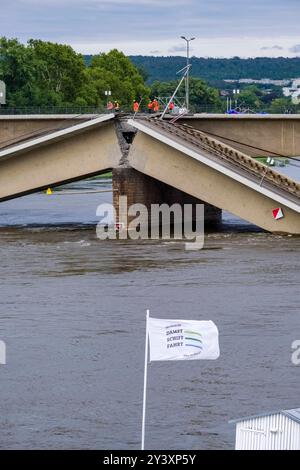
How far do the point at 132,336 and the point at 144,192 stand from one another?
28126mm

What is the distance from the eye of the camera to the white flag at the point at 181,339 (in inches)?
1062

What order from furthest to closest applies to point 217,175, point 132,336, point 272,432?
1. point 217,175
2. point 132,336
3. point 272,432

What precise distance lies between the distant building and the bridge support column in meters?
39.7

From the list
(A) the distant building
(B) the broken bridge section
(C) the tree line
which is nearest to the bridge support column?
(B) the broken bridge section

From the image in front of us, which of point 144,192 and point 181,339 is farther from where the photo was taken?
point 144,192

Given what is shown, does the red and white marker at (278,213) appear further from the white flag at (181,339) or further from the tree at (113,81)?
the tree at (113,81)

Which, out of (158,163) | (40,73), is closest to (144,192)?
(158,163)

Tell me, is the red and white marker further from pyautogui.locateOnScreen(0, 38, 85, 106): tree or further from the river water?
pyautogui.locateOnScreen(0, 38, 85, 106): tree

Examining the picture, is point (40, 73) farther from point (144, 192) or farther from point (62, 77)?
point (144, 192)

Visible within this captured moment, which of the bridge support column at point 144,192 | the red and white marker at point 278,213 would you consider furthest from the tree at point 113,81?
the red and white marker at point 278,213

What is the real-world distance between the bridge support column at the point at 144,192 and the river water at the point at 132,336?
3.04 metres

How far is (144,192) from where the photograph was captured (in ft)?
224

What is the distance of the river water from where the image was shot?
32.0 metres
